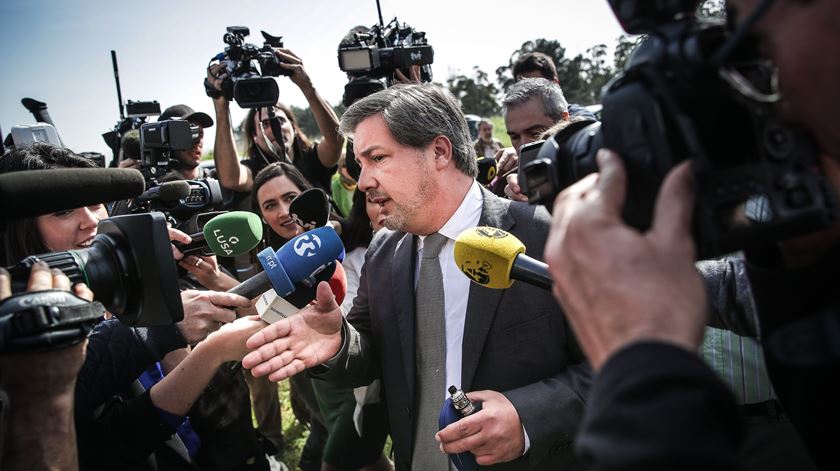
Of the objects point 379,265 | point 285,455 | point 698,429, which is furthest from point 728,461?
point 285,455

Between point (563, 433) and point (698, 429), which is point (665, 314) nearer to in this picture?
point (698, 429)

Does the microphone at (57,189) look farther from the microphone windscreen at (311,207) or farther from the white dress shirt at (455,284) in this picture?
the microphone windscreen at (311,207)

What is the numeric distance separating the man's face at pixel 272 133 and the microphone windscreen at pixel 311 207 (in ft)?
6.55

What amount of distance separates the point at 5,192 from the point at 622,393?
3.64ft

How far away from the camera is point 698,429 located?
0.62m

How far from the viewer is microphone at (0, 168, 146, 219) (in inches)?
40.9

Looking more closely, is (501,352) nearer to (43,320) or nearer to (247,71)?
(43,320)

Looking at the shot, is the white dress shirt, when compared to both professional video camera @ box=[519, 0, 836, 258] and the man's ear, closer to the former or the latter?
the man's ear

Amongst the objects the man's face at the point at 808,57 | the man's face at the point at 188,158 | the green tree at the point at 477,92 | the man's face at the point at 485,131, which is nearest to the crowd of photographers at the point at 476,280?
the man's face at the point at 808,57

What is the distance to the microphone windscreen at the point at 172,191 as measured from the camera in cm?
238

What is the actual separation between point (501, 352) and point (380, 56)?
2032mm

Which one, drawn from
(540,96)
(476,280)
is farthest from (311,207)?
(540,96)

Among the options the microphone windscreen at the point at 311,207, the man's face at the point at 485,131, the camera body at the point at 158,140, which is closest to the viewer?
the microphone windscreen at the point at 311,207

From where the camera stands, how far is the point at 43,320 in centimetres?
102
